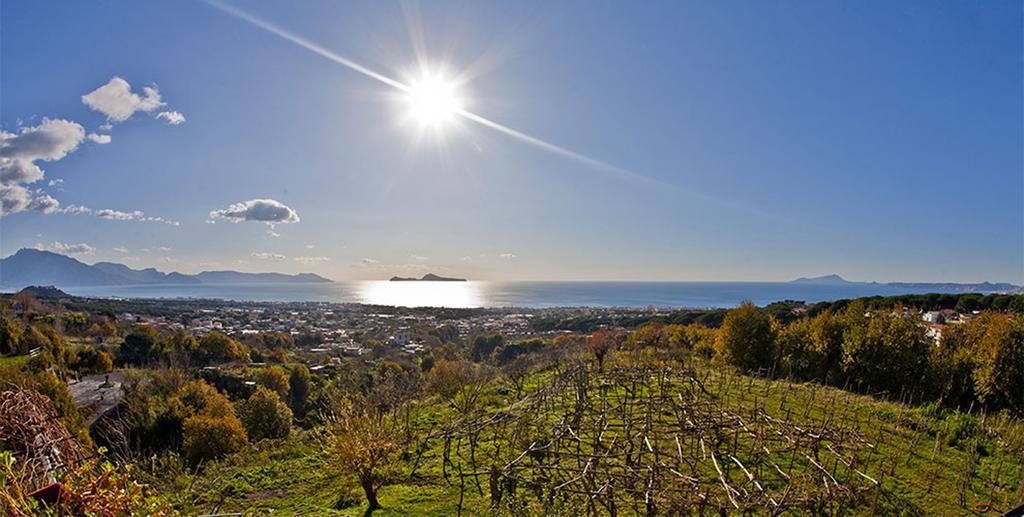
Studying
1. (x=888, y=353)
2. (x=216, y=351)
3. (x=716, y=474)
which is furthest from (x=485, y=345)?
(x=716, y=474)

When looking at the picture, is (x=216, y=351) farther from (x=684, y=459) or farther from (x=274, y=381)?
(x=684, y=459)

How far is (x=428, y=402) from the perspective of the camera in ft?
44.0

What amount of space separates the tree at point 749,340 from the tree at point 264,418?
1656 cm

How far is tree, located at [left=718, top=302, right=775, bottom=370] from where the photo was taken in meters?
14.9

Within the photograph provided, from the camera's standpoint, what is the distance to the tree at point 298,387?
77.8 ft

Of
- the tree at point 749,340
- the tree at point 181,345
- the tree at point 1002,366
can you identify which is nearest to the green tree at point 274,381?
the tree at point 181,345

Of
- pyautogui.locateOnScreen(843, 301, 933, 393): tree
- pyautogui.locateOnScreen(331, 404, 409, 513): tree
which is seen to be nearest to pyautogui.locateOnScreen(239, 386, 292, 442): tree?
pyautogui.locateOnScreen(331, 404, 409, 513): tree

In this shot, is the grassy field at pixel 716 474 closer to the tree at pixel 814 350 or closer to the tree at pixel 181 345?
the tree at pixel 814 350

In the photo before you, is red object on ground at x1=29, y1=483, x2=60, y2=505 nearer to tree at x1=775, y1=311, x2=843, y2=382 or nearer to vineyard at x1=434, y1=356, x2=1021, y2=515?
vineyard at x1=434, y1=356, x2=1021, y2=515

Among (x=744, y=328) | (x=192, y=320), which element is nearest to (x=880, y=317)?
(x=744, y=328)

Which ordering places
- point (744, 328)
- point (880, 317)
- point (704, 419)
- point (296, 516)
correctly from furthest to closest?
point (744, 328) < point (880, 317) < point (296, 516) < point (704, 419)

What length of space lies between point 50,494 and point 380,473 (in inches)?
163

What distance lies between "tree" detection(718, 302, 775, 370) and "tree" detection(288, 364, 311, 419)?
71.3ft

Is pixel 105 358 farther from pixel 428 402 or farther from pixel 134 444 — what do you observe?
pixel 428 402
